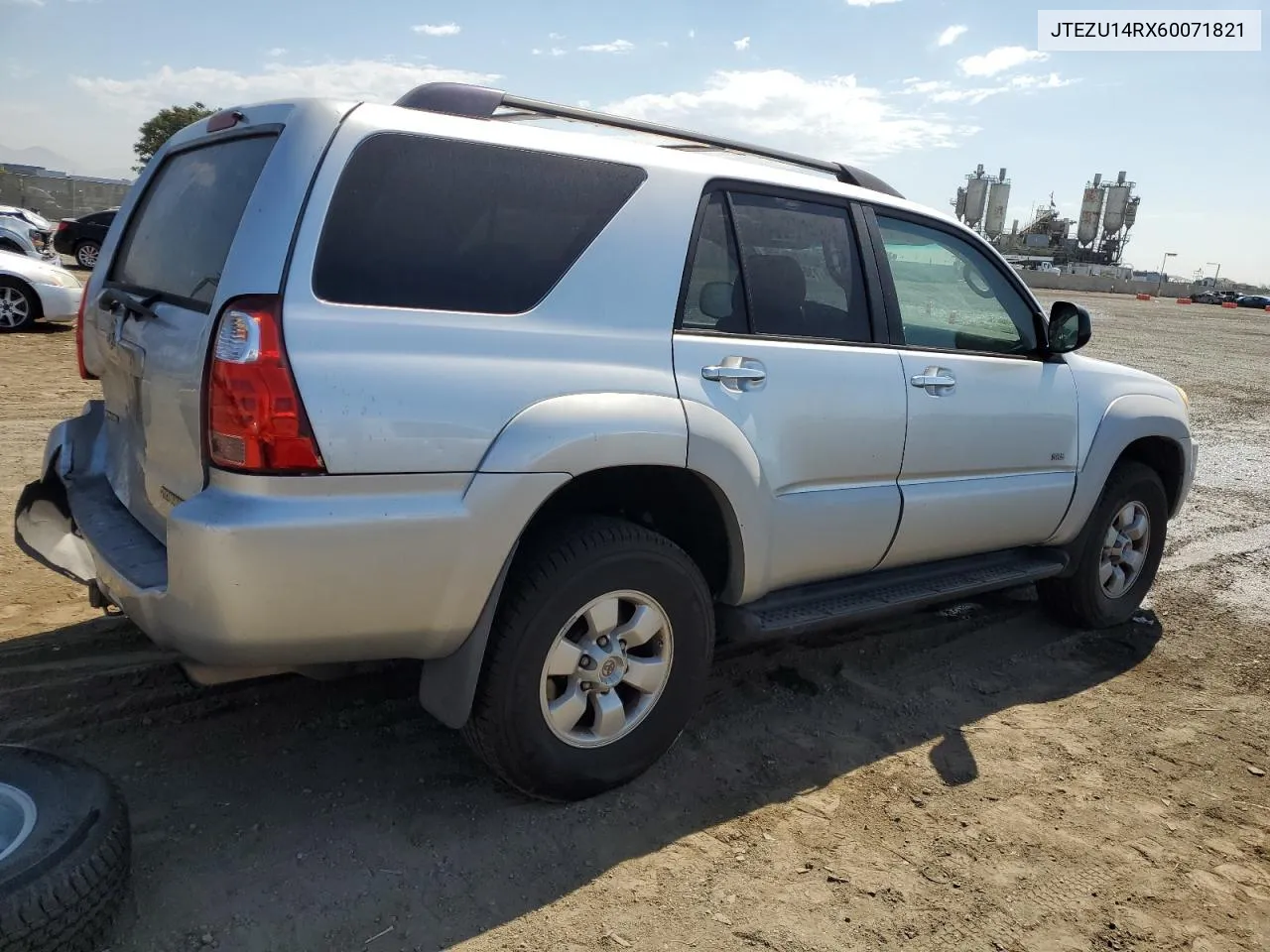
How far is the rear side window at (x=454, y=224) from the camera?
243 cm

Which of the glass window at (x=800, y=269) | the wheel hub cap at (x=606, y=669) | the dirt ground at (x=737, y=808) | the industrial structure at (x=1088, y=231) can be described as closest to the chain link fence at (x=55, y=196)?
the dirt ground at (x=737, y=808)

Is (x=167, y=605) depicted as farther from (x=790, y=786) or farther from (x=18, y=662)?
(x=790, y=786)

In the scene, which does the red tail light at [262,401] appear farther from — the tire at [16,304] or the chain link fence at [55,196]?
the chain link fence at [55,196]

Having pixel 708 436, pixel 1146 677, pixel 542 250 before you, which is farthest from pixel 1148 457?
pixel 542 250

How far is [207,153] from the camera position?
3.01 metres

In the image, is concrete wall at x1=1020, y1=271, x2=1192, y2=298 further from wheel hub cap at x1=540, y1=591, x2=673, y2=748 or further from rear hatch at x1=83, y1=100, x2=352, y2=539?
rear hatch at x1=83, y1=100, x2=352, y2=539

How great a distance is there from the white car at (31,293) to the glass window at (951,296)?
11029 millimetres

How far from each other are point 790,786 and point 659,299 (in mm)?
1639

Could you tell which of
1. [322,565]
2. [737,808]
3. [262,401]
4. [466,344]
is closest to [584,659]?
[737,808]

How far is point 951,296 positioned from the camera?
13.3 feet

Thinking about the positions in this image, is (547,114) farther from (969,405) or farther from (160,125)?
(160,125)

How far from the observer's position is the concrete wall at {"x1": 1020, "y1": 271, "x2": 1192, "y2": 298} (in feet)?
215

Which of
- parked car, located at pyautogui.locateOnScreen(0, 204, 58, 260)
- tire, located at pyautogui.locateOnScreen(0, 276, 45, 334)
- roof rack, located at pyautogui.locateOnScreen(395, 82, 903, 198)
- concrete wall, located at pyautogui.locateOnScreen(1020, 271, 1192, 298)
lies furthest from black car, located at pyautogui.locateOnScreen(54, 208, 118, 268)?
concrete wall, located at pyautogui.locateOnScreen(1020, 271, 1192, 298)

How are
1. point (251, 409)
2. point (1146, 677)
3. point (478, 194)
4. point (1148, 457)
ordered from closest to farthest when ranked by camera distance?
point (251, 409) < point (478, 194) < point (1146, 677) < point (1148, 457)
